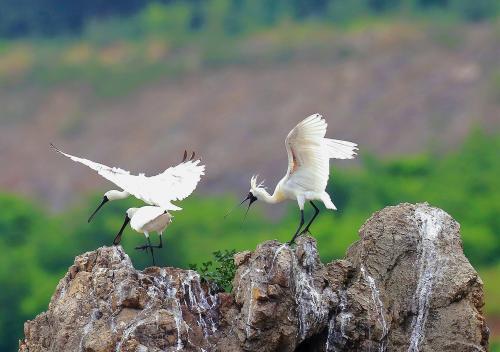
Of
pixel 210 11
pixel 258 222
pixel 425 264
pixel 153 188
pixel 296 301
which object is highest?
pixel 210 11

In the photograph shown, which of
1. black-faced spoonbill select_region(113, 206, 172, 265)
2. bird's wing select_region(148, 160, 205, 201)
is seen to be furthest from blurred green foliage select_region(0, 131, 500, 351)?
black-faced spoonbill select_region(113, 206, 172, 265)

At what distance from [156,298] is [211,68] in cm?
7614

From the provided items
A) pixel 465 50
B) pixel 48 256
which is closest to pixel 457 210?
pixel 48 256

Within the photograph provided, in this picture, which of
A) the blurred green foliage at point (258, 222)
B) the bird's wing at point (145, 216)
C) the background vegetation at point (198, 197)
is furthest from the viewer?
the background vegetation at point (198, 197)

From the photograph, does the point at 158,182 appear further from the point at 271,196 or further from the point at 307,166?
the point at 307,166

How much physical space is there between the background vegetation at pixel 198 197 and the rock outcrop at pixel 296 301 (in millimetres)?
28556

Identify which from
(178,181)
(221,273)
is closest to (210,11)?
(178,181)

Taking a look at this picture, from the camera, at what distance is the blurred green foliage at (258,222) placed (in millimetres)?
63156

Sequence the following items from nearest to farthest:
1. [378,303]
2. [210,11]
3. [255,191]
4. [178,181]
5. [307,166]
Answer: [378,303]
[307,166]
[178,181]
[255,191]
[210,11]

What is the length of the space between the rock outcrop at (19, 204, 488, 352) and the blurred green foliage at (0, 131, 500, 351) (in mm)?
36695

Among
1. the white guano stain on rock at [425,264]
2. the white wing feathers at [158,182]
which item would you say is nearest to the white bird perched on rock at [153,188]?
the white wing feathers at [158,182]

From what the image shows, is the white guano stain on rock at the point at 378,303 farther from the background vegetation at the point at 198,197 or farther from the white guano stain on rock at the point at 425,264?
the background vegetation at the point at 198,197

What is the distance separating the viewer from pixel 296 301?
20.0 m

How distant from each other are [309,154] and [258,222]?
54.4 m
